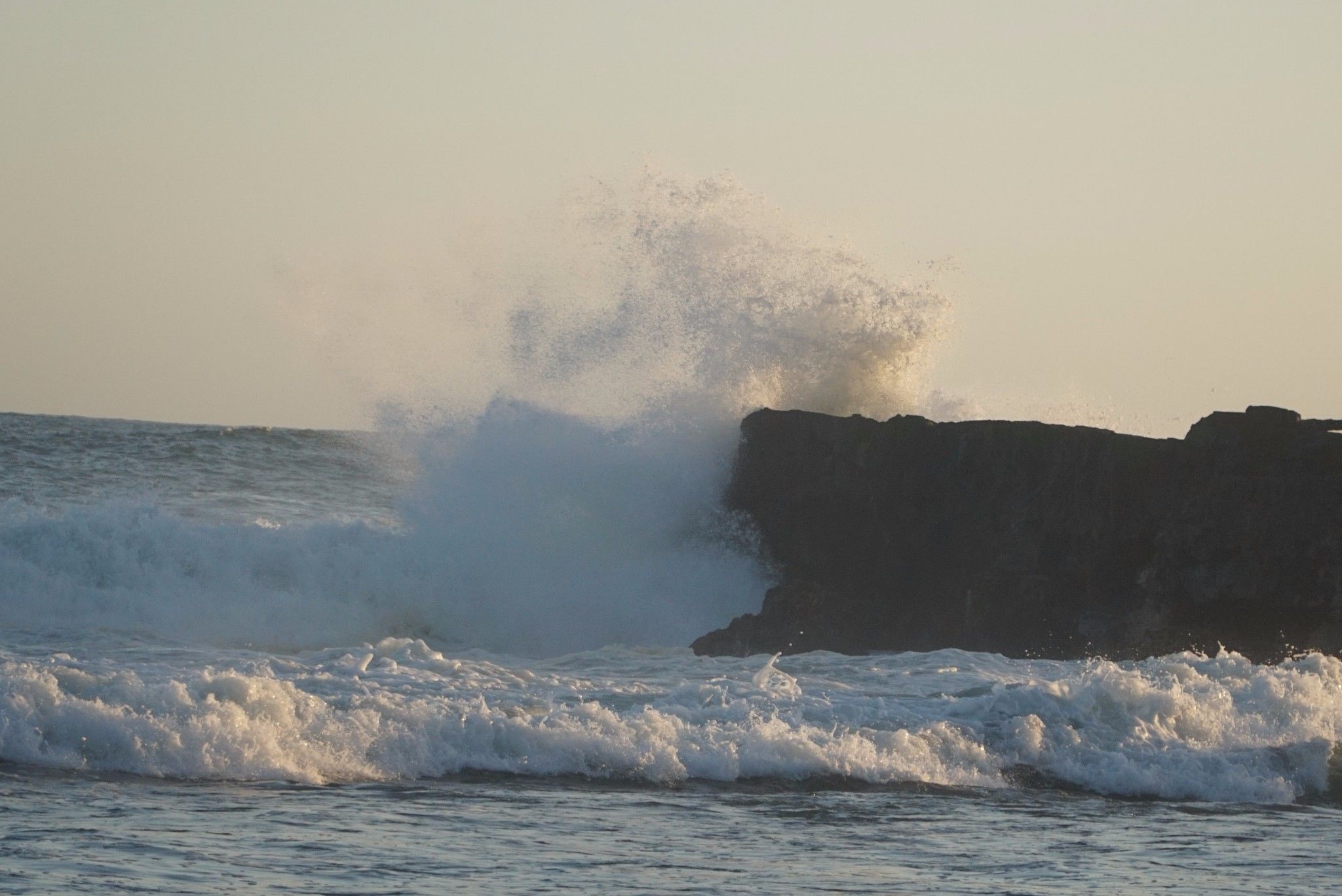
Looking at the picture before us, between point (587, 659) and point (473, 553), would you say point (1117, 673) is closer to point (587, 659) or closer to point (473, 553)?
point (587, 659)

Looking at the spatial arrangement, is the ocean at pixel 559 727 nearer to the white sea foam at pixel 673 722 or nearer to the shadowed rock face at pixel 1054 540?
the white sea foam at pixel 673 722

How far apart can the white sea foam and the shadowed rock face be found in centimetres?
101

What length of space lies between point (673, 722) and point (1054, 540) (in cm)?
514

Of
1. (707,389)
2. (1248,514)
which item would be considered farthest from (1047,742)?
(707,389)

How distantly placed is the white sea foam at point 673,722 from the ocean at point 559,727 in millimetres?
25

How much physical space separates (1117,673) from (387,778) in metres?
5.22

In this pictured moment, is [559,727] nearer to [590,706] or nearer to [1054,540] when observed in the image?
[590,706]

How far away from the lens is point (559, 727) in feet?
31.7

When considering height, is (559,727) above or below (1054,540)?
below

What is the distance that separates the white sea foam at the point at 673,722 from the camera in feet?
29.5

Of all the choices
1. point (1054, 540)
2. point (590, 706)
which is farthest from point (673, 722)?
point (1054, 540)

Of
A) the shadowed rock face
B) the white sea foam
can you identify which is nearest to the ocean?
the white sea foam

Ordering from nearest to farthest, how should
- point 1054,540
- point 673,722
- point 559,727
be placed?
1. point 559,727
2. point 673,722
3. point 1054,540

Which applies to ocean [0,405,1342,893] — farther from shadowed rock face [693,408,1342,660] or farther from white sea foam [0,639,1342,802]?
shadowed rock face [693,408,1342,660]
